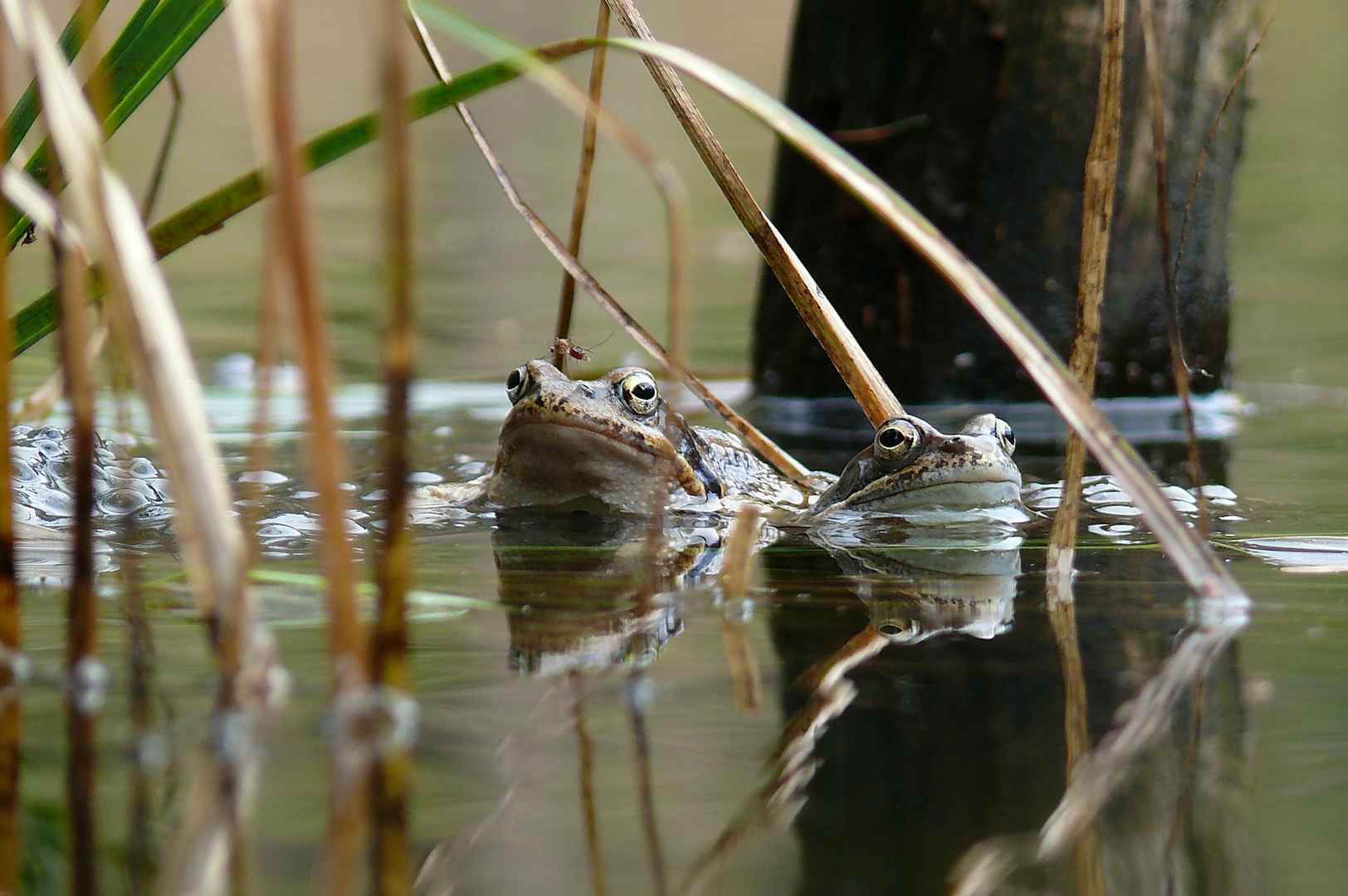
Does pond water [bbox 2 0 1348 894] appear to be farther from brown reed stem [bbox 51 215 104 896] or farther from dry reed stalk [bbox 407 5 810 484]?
dry reed stalk [bbox 407 5 810 484]

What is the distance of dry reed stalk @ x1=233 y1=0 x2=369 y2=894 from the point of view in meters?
1.27

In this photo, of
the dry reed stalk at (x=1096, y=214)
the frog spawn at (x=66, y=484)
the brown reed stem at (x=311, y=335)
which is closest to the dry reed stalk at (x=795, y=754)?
the brown reed stem at (x=311, y=335)

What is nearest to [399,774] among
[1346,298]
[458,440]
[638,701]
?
[638,701]

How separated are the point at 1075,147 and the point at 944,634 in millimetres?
3180

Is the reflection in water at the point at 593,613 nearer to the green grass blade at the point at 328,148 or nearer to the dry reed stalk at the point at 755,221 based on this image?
the dry reed stalk at the point at 755,221

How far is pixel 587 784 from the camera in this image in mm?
1417

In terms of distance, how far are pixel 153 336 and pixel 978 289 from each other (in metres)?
1.02

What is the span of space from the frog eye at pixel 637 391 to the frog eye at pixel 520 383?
25cm

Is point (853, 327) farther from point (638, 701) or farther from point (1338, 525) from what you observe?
point (638, 701)

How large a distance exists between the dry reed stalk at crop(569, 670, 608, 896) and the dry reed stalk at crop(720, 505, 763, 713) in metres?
0.20

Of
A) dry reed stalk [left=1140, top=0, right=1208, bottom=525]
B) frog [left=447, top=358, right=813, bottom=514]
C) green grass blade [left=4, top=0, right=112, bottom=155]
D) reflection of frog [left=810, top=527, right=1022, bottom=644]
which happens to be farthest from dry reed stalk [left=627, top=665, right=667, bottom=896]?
frog [left=447, top=358, right=813, bottom=514]

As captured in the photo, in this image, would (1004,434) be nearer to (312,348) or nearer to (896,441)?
(896,441)

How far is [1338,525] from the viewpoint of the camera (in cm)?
308

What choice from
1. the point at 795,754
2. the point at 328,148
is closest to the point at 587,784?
the point at 795,754
